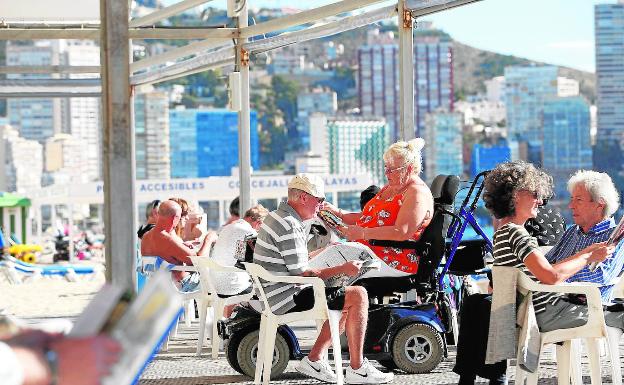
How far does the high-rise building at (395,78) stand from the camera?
130125 mm

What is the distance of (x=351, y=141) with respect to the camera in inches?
4833

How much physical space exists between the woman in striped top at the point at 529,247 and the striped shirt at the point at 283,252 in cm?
102

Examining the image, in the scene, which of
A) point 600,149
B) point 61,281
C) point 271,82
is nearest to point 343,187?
point 61,281

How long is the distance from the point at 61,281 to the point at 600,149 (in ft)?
286

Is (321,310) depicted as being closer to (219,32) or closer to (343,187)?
(219,32)

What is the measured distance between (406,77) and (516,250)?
3.52 m

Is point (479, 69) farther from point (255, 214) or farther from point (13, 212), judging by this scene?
point (255, 214)

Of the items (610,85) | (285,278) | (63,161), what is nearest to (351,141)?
(63,161)

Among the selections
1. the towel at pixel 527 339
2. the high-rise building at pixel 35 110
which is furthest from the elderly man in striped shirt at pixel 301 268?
the high-rise building at pixel 35 110

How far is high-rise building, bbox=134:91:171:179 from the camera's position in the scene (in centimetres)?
12619

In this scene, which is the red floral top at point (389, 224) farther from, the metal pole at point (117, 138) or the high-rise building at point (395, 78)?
the high-rise building at point (395, 78)

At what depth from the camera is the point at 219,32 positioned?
915 centimetres

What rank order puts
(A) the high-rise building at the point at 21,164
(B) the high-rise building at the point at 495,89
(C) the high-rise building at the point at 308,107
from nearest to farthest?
(A) the high-rise building at the point at 21,164 → (B) the high-rise building at the point at 495,89 → (C) the high-rise building at the point at 308,107

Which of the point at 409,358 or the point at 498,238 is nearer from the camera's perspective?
the point at 498,238
